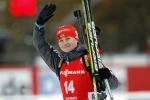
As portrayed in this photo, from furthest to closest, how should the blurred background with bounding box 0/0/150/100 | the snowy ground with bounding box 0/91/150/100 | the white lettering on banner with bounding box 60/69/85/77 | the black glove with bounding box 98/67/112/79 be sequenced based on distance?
the blurred background with bounding box 0/0/150/100 < the snowy ground with bounding box 0/91/150/100 < the white lettering on banner with bounding box 60/69/85/77 < the black glove with bounding box 98/67/112/79

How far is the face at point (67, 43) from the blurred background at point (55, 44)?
535cm

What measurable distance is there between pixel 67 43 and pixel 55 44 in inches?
A: 354

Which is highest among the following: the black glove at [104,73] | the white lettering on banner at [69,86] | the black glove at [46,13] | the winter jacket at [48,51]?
the black glove at [46,13]

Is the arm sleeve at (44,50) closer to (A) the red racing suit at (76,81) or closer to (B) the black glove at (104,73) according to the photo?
(A) the red racing suit at (76,81)

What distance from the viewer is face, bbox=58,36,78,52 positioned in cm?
615

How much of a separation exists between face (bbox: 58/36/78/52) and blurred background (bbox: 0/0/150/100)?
5355mm

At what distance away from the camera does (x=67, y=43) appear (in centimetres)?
617

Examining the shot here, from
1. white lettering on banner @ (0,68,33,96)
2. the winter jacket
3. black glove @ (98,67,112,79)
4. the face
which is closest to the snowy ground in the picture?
white lettering on banner @ (0,68,33,96)

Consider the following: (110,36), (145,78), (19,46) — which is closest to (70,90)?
(145,78)

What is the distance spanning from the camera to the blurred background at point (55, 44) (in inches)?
544

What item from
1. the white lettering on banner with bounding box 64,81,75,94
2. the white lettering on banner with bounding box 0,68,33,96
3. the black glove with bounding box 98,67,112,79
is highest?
the black glove with bounding box 98,67,112,79

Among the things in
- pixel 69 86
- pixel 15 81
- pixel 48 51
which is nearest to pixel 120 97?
pixel 15 81

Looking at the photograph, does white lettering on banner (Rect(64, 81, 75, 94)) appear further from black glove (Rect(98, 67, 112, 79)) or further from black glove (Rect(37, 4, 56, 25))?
black glove (Rect(37, 4, 56, 25))

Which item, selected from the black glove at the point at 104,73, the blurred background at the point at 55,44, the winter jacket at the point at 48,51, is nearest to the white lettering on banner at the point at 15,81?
the blurred background at the point at 55,44
